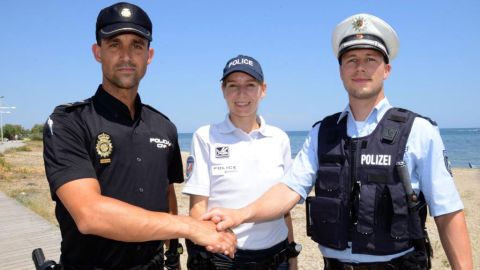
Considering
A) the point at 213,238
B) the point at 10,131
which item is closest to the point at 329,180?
the point at 213,238

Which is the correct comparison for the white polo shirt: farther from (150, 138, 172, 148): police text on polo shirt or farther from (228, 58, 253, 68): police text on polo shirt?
(228, 58, 253, 68): police text on polo shirt

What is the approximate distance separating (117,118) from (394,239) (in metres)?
2.22

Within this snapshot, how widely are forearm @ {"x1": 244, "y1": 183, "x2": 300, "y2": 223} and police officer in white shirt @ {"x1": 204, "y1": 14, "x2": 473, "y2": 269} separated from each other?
0.17 ft

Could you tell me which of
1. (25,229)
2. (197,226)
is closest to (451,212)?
(197,226)

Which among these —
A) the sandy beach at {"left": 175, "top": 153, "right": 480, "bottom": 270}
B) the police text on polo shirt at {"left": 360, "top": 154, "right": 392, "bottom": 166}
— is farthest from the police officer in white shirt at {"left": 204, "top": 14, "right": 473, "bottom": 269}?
the sandy beach at {"left": 175, "top": 153, "right": 480, "bottom": 270}

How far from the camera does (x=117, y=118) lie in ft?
9.46

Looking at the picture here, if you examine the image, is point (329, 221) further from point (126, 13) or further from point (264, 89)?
point (126, 13)

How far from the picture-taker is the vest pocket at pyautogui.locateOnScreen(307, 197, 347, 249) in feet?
9.18

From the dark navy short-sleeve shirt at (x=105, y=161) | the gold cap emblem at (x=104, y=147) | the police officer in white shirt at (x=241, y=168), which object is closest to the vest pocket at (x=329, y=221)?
the police officer in white shirt at (x=241, y=168)

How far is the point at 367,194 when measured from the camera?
2686mm

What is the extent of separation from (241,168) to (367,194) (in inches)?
45.1

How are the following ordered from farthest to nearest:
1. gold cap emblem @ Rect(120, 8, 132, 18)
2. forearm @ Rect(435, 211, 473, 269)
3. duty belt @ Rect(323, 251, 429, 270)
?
gold cap emblem @ Rect(120, 8, 132, 18) < duty belt @ Rect(323, 251, 429, 270) < forearm @ Rect(435, 211, 473, 269)

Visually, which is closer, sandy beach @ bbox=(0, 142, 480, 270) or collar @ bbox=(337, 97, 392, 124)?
collar @ bbox=(337, 97, 392, 124)

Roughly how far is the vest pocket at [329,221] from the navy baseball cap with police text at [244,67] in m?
1.29
